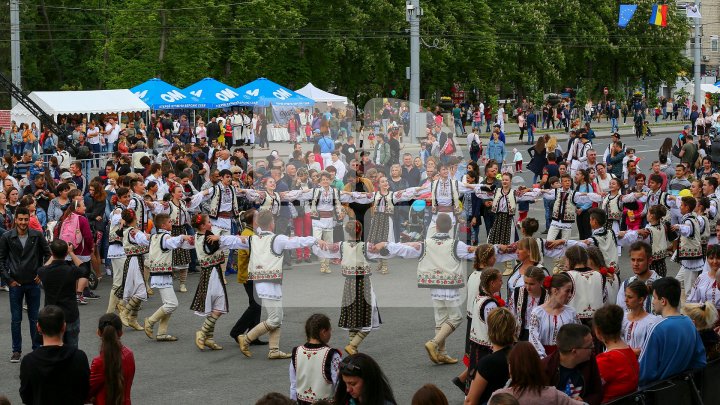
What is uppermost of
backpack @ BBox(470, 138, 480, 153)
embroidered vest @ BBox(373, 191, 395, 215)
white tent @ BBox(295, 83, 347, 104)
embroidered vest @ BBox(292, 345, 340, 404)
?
white tent @ BBox(295, 83, 347, 104)

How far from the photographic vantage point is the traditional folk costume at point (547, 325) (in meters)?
8.91

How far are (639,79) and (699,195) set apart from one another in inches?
2223

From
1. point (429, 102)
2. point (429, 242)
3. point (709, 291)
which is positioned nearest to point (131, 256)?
point (429, 242)

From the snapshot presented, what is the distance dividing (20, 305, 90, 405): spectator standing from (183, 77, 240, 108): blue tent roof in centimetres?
2975

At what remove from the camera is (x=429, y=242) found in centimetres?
1184

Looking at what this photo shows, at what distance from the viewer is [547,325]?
29.3 ft

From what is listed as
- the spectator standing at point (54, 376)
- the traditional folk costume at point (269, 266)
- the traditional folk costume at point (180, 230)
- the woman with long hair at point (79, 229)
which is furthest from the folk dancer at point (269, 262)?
the spectator standing at point (54, 376)

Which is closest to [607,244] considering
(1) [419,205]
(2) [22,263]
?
(1) [419,205]

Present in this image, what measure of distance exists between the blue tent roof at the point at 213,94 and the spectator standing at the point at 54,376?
29.7 meters

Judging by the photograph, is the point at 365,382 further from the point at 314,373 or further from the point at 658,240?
the point at 658,240

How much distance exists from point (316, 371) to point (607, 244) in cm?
610

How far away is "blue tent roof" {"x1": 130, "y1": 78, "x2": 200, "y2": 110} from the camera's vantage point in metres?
37.2

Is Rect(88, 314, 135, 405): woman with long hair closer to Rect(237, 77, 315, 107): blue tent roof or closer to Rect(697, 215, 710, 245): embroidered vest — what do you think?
Rect(697, 215, 710, 245): embroidered vest

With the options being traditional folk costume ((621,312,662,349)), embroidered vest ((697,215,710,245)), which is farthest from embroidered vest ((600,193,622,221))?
traditional folk costume ((621,312,662,349))
